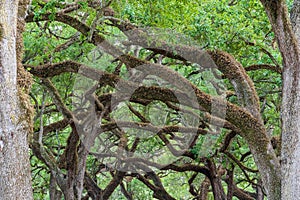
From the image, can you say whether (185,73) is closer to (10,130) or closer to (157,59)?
(157,59)

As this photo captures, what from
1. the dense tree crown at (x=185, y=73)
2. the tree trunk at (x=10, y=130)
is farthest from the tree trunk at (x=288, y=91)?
the tree trunk at (x=10, y=130)

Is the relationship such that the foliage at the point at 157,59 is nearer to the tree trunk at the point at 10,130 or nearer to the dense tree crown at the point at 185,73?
the dense tree crown at the point at 185,73

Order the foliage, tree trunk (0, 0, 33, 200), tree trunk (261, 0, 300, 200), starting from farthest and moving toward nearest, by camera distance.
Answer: the foliage
tree trunk (261, 0, 300, 200)
tree trunk (0, 0, 33, 200)

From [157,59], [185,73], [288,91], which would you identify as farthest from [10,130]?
[157,59]

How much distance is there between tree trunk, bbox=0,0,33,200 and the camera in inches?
185

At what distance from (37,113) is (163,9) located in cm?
453

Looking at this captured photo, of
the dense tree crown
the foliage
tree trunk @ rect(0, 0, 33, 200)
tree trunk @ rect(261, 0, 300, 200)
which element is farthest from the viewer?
the foliage

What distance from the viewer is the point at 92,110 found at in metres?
10.4

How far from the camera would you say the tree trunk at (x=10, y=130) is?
470cm

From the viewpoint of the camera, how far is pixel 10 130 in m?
4.80

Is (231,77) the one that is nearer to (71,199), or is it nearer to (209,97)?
(209,97)

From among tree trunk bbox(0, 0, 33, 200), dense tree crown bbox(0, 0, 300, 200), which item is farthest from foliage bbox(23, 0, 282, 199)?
tree trunk bbox(0, 0, 33, 200)

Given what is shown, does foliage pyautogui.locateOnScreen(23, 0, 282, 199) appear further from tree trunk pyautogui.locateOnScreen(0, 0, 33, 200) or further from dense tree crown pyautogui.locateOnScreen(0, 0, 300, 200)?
tree trunk pyautogui.locateOnScreen(0, 0, 33, 200)

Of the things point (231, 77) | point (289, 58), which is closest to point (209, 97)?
point (231, 77)
